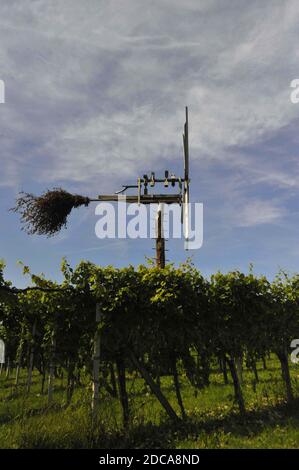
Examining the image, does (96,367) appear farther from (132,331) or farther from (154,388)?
(154,388)

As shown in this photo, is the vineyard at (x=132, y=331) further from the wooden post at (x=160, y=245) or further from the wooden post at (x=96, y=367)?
the wooden post at (x=160, y=245)

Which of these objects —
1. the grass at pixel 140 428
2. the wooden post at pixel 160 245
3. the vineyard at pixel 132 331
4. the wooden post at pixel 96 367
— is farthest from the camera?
the wooden post at pixel 160 245

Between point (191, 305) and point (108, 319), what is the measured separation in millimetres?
1997

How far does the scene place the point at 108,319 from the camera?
8.12 m

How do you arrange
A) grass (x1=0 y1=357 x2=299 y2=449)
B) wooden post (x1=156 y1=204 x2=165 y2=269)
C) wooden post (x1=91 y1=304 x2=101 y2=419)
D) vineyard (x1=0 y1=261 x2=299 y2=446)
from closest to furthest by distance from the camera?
grass (x1=0 y1=357 x2=299 y2=449)
wooden post (x1=91 y1=304 x2=101 y2=419)
vineyard (x1=0 y1=261 x2=299 y2=446)
wooden post (x1=156 y1=204 x2=165 y2=269)

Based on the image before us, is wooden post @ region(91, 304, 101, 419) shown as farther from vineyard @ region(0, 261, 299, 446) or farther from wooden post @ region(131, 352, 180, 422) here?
wooden post @ region(131, 352, 180, 422)

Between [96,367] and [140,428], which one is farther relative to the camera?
[96,367]

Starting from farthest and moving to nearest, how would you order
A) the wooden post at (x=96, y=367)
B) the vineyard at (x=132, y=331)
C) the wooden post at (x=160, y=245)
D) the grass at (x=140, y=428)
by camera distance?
the wooden post at (x=160, y=245) → the vineyard at (x=132, y=331) → the wooden post at (x=96, y=367) → the grass at (x=140, y=428)

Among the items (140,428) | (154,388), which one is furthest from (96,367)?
(140,428)

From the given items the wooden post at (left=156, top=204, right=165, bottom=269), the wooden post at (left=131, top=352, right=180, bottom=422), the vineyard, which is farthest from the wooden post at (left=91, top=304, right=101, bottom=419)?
the wooden post at (left=156, top=204, right=165, bottom=269)

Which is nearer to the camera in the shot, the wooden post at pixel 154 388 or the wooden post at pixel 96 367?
the wooden post at pixel 96 367

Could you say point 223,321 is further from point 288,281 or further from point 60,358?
point 60,358

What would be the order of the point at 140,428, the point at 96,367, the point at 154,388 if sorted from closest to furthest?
the point at 140,428
the point at 96,367
the point at 154,388

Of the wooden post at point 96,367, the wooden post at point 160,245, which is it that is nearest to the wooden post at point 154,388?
the wooden post at point 96,367
